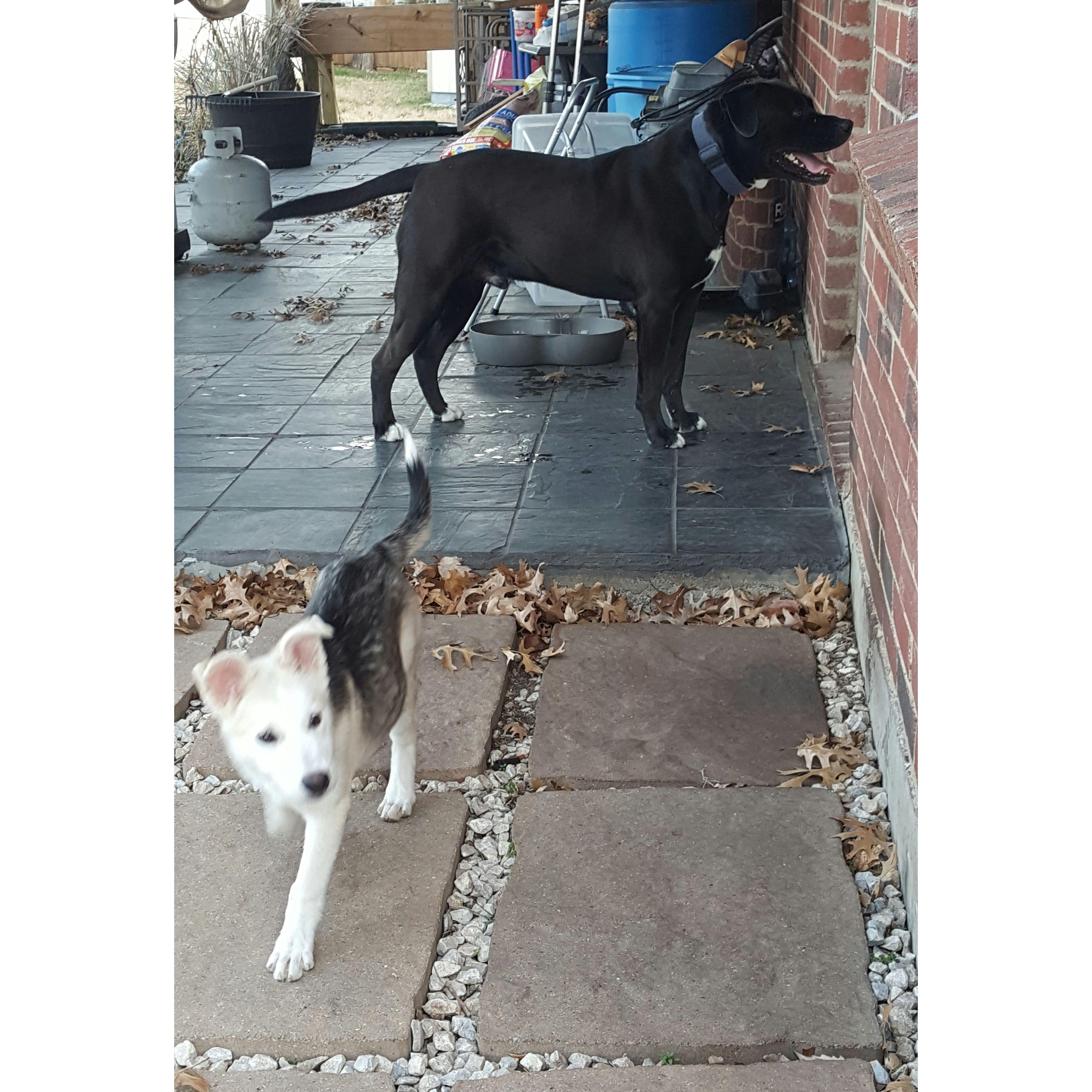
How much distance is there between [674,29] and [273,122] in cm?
604

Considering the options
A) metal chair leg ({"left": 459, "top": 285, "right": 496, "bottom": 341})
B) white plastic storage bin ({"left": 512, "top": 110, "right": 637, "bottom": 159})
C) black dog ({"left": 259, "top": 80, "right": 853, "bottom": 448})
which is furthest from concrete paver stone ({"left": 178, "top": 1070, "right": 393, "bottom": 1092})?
white plastic storage bin ({"left": 512, "top": 110, "right": 637, "bottom": 159})

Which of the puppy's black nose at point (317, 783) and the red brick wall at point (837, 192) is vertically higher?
the red brick wall at point (837, 192)

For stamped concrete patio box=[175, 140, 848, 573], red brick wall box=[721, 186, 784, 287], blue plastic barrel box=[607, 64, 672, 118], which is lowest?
stamped concrete patio box=[175, 140, 848, 573]

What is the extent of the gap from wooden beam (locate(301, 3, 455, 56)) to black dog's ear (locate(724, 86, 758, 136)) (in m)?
10.7

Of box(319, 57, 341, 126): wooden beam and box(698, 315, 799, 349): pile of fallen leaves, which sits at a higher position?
box(319, 57, 341, 126): wooden beam

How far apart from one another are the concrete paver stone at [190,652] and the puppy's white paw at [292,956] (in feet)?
3.43

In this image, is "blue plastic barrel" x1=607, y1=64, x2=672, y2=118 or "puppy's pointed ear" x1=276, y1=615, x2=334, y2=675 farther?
"blue plastic barrel" x1=607, y1=64, x2=672, y2=118

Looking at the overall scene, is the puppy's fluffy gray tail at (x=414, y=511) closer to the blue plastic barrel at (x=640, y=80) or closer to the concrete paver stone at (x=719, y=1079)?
the concrete paver stone at (x=719, y=1079)

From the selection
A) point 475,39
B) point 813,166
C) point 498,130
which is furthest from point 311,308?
→ point 475,39

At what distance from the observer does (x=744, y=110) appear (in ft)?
13.3

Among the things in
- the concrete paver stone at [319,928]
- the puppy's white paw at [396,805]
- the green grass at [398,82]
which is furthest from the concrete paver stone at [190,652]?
the green grass at [398,82]

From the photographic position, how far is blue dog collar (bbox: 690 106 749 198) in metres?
4.07

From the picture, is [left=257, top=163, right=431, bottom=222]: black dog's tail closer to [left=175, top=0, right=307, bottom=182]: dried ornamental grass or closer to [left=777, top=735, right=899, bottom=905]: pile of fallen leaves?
[left=777, top=735, right=899, bottom=905]: pile of fallen leaves

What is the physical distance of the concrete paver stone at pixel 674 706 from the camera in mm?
2787
